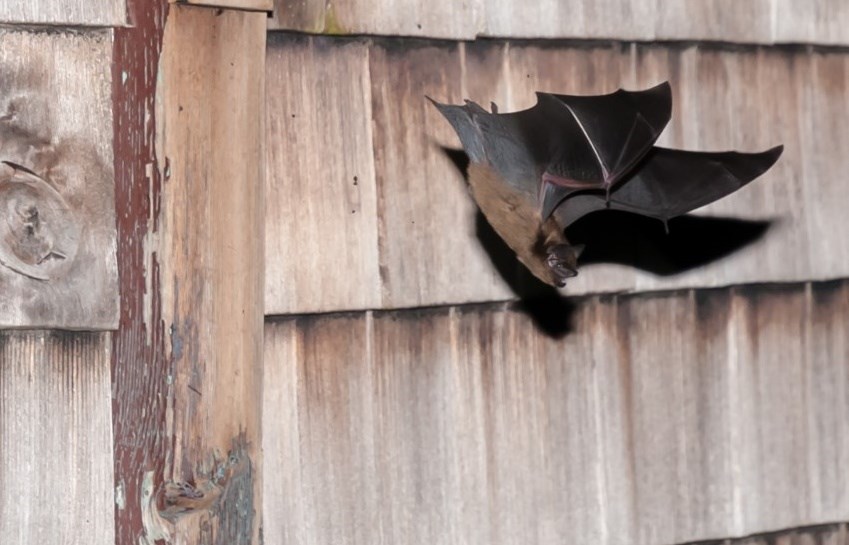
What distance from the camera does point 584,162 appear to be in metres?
2.25

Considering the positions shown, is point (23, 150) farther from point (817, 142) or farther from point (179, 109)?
point (817, 142)

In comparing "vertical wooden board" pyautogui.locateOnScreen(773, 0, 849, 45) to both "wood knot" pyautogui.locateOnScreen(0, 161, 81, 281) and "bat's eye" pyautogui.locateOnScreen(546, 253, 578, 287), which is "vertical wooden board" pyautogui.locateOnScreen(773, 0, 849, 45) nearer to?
"bat's eye" pyautogui.locateOnScreen(546, 253, 578, 287)

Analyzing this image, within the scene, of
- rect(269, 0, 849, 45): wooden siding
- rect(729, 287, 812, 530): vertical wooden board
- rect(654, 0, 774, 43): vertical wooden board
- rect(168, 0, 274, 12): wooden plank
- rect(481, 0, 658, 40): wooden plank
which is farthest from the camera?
rect(729, 287, 812, 530): vertical wooden board

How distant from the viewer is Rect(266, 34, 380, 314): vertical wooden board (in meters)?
2.25

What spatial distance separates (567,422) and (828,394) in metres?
0.75

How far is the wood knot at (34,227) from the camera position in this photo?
193 centimetres

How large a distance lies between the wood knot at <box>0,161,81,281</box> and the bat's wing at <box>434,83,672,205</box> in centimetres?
74

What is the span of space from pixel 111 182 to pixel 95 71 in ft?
0.66

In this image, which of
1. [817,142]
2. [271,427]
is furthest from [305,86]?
[817,142]

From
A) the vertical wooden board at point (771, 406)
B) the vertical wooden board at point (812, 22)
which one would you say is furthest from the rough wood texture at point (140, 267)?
the vertical wooden board at point (812, 22)

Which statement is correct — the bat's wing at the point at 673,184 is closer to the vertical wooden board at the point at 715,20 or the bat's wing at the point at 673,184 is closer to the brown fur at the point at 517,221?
the brown fur at the point at 517,221

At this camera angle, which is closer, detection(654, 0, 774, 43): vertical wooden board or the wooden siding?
the wooden siding

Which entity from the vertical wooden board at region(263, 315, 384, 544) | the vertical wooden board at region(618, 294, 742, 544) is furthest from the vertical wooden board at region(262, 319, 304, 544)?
the vertical wooden board at region(618, 294, 742, 544)

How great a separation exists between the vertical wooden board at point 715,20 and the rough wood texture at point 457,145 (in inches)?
1.6
